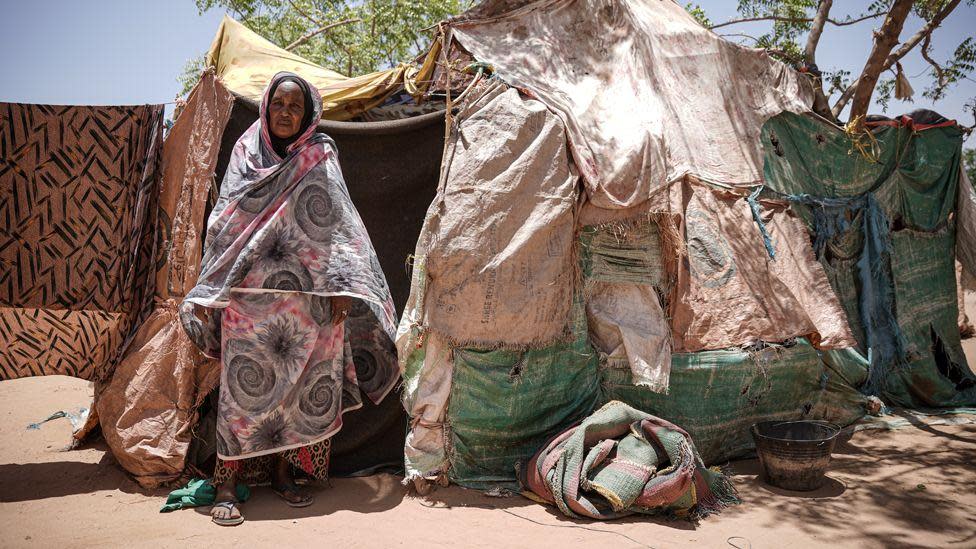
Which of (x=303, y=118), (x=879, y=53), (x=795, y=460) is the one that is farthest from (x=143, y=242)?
A: (x=879, y=53)

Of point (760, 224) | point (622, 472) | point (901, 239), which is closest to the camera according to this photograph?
point (622, 472)

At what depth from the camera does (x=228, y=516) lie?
10.7 feet

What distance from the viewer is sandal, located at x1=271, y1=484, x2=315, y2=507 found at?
3510mm

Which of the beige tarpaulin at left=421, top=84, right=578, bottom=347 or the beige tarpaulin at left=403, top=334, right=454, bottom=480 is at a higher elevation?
the beige tarpaulin at left=421, top=84, right=578, bottom=347

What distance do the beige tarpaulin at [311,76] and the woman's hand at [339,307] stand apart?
1.32 meters

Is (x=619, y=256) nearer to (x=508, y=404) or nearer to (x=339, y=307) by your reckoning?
(x=508, y=404)

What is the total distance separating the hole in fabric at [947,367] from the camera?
5.91 meters

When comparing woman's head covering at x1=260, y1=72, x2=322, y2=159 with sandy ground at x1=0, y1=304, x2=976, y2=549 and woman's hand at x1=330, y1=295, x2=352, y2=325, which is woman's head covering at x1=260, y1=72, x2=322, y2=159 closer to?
woman's hand at x1=330, y1=295, x2=352, y2=325

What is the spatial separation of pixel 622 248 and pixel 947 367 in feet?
11.9

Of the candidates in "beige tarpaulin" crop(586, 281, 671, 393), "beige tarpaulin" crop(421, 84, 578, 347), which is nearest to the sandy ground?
"beige tarpaulin" crop(586, 281, 671, 393)

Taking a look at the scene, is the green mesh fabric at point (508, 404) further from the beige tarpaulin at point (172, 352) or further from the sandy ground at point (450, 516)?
the beige tarpaulin at point (172, 352)

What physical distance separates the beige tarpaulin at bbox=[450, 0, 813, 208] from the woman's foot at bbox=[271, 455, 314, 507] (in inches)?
87.1

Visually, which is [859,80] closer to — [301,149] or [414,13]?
[301,149]

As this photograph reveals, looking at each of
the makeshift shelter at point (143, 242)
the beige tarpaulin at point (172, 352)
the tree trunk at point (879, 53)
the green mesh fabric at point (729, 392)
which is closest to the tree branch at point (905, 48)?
the tree trunk at point (879, 53)
